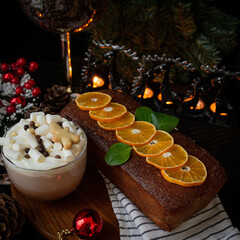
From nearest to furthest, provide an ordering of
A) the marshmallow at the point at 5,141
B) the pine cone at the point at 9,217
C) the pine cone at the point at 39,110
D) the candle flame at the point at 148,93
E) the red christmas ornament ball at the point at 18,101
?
the pine cone at the point at 9,217 < the marshmallow at the point at 5,141 < the pine cone at the point at 39,110 < the red christmas ornament ball at the point at 18,101 < the candle flame at the point at 148,93

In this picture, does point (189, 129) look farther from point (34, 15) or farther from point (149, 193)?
point (34, 15)

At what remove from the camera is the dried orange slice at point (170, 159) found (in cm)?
88

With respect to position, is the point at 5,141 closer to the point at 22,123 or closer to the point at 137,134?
the point at 22,123

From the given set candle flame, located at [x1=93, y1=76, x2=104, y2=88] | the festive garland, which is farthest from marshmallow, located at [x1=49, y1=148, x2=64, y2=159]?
candle flame, located at [x1=93, y1=76, x2=104, y2=88]

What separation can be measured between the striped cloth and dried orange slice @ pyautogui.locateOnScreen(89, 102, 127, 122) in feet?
0.87

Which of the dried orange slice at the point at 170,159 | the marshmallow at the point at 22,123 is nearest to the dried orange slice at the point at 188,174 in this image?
the dried orange slice at the point at 170,159

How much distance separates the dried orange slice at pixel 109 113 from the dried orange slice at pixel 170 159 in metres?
0.23

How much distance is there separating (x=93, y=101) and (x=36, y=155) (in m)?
0.39

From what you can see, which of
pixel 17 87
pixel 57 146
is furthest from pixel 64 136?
pixel 17 87

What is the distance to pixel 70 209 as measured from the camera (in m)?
0.93

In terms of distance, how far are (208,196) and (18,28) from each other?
1.44 meters

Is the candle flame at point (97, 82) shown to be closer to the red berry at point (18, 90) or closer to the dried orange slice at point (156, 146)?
the red berry at point (18, 90)

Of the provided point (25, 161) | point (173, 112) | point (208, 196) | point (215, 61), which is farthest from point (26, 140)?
point (215, 61)

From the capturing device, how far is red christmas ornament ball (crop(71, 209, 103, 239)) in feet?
2.70
